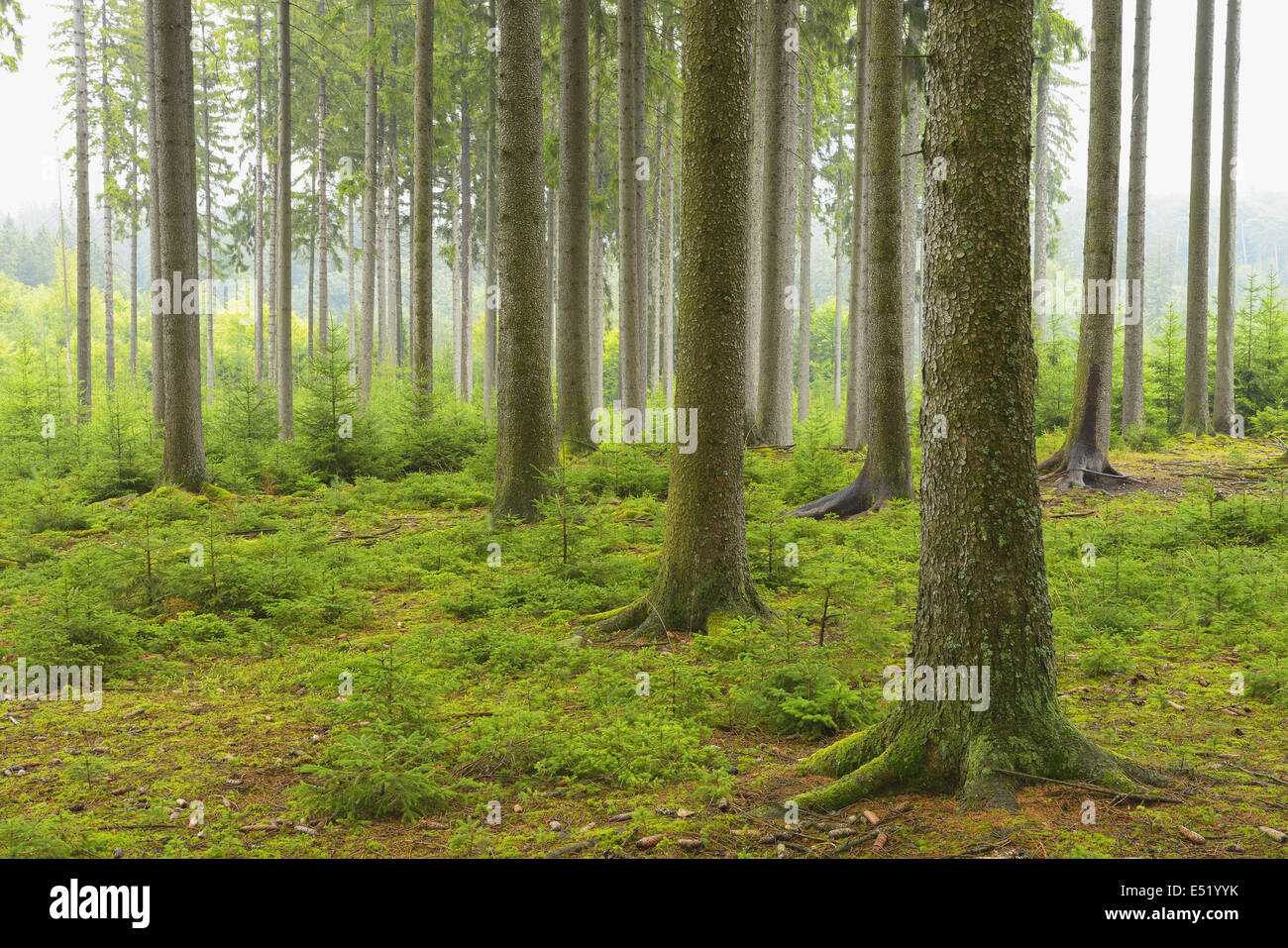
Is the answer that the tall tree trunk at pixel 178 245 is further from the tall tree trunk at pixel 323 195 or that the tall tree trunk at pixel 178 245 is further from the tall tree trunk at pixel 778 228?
the tall tree trunk at pixel 323 195

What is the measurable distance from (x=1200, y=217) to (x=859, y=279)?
22.9 ft

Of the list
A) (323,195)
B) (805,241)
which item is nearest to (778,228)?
(323,195)

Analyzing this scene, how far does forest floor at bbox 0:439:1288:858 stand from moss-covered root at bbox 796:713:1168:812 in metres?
0.11

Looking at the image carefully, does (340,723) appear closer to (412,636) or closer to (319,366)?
(412,636)

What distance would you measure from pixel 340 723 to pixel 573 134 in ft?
33.4

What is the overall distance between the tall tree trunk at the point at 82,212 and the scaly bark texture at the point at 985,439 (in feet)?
62.5

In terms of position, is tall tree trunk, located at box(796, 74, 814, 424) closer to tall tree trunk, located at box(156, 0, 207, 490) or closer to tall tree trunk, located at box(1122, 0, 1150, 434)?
tall tree trunk, located at box(1122, 0, 1150, 434)

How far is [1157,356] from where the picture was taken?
19.6 m

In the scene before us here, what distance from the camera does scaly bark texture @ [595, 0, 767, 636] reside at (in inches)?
233

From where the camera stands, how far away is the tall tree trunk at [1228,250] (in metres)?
17.0

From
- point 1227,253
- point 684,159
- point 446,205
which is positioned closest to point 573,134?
Answer: point 684,159

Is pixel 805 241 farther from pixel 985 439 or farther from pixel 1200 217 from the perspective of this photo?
pixel 985 439

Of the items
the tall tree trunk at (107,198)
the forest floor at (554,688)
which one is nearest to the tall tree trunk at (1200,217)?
the forest floor at (554,688)

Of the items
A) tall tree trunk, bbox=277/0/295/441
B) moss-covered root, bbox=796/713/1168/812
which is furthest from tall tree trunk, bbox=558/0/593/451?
moss-covered root, bbox=796/713/1168/812
